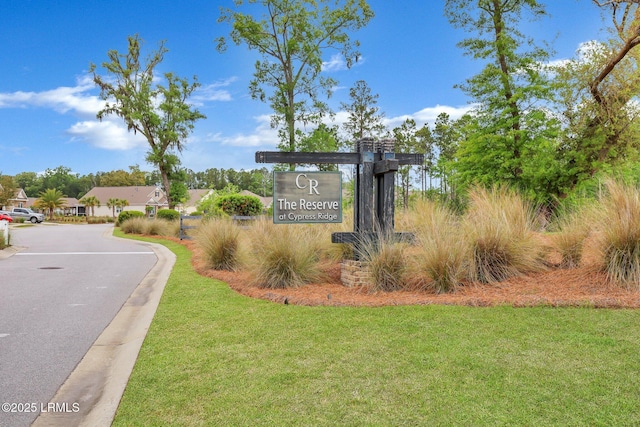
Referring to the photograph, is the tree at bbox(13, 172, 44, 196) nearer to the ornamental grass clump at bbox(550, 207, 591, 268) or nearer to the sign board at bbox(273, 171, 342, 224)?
the sign board at bbox(273, 171, 342, 224)

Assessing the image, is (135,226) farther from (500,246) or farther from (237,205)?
(500,246)

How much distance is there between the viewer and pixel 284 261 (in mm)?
7773

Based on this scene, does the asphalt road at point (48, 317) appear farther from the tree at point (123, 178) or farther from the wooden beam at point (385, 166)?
the tree at point (123, 178)

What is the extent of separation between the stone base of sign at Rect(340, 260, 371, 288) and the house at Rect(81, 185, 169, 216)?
72335mm

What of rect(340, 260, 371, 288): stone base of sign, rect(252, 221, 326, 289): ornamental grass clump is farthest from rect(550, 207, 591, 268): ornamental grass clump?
rect(252, 221, 326, 289): ornamental grass clump

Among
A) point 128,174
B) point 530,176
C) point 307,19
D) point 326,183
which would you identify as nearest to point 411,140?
point 307,19

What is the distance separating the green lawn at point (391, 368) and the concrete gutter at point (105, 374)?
0.43 ft

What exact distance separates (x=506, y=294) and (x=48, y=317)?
636 centimetres

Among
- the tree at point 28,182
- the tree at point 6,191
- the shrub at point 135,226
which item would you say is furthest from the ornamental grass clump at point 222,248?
the tree at point 28,182

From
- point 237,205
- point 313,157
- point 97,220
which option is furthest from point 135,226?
point 97,220

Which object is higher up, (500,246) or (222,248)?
(500,246)

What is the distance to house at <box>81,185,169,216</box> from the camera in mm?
77062

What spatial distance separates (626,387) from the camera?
11.4 ft

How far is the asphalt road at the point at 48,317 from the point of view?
3883mm
